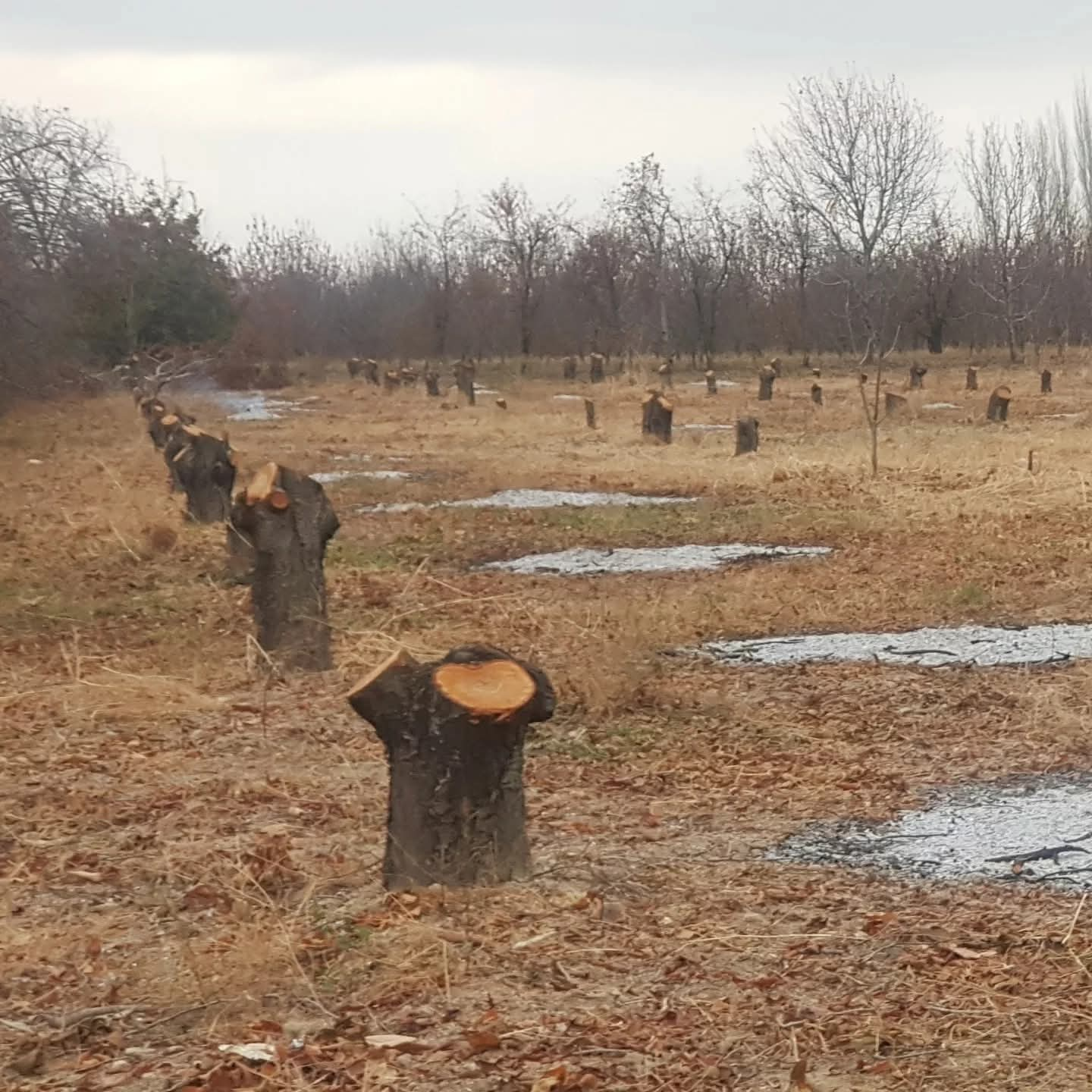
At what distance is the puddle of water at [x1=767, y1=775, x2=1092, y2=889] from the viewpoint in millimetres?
5074

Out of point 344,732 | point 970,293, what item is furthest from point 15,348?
point 970,293

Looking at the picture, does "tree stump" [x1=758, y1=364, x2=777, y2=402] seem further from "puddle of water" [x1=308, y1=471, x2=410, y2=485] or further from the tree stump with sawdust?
the tree stump with sawdust

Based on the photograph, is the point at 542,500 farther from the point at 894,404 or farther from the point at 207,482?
the point at 894,404

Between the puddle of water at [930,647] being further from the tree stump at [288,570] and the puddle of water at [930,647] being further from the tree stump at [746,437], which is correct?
the tree stump at [746,437]

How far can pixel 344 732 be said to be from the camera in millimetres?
7141

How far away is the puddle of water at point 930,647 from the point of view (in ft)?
27.8

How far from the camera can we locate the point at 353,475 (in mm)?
19422

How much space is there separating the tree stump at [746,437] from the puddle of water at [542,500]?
146 inches

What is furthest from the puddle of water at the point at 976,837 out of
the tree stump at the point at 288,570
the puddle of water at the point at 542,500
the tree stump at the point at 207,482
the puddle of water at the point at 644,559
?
the puddle of water at the point at 542,500

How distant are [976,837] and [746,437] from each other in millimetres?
14908

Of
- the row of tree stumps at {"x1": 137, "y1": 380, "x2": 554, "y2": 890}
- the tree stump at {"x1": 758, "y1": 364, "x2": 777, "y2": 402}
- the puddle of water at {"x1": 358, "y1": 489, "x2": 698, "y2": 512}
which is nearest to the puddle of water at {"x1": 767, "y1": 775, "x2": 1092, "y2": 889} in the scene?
the row of tree stumps at {"x1": 137, "y1": 380, "x2": 554, "y2": 890}

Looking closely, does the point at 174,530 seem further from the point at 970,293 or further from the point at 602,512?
the point at 970,293

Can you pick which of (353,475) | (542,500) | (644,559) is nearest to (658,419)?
(353,475)

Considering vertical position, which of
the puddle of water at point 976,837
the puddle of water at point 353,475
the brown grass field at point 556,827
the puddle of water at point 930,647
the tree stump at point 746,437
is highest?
the tree stump at point 746,437
